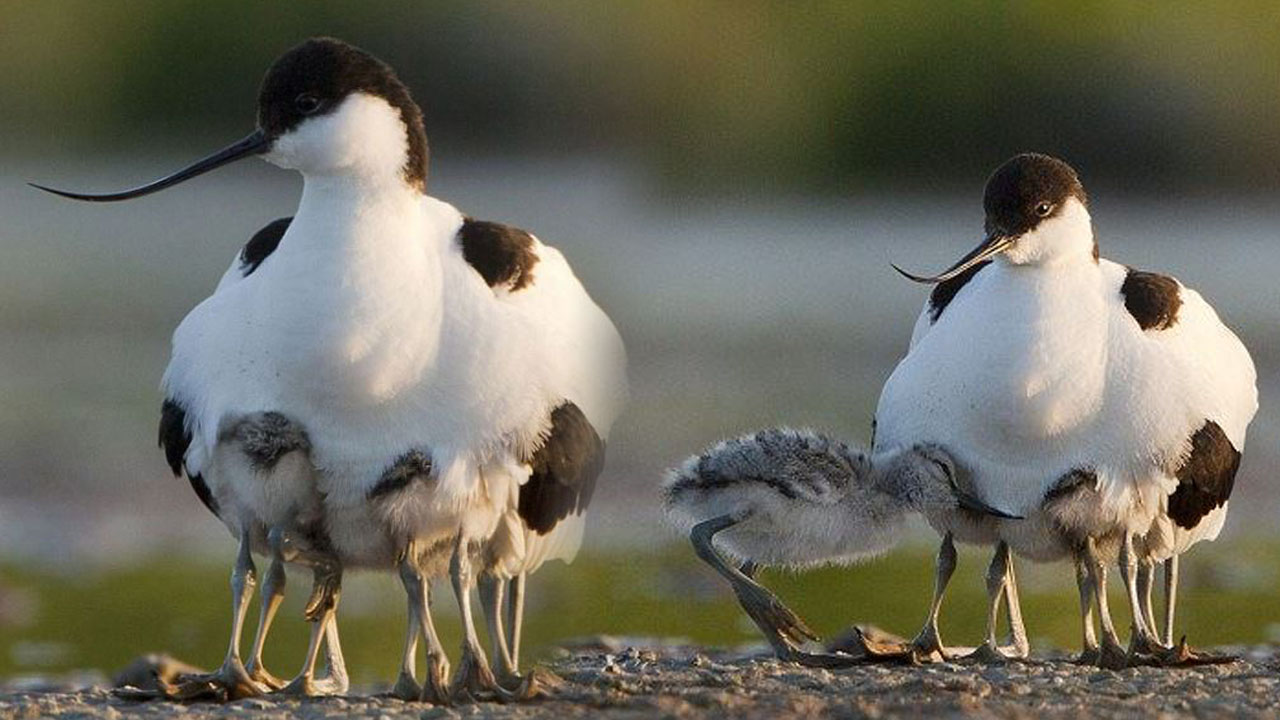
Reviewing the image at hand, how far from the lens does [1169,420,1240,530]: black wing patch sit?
9000 mm

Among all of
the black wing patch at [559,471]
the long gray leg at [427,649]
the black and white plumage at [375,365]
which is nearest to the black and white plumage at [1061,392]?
the black wing patch at [559,471]

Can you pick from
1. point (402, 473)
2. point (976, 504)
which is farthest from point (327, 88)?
point (976, 504)

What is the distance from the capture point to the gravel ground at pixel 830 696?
25.1 ft

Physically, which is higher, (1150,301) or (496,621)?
(1150,301)

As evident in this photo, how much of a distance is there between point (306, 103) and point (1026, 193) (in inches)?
94.9

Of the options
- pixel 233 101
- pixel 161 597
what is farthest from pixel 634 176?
pixel 161 597

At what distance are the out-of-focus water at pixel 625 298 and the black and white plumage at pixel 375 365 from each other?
591 centimetres

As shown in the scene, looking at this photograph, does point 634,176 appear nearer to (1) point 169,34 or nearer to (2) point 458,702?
(1) point 169,34

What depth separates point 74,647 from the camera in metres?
11.4

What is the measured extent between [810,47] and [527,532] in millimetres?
19337

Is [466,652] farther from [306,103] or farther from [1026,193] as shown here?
[1026,193]

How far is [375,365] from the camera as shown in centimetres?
793

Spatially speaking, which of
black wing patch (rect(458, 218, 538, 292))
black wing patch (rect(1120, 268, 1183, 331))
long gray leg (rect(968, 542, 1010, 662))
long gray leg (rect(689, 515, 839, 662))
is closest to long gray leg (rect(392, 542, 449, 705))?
black wing patch (rect(458, 218, 538, 292))

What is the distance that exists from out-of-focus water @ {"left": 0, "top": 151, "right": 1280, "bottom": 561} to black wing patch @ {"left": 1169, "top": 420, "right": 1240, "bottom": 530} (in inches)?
211
